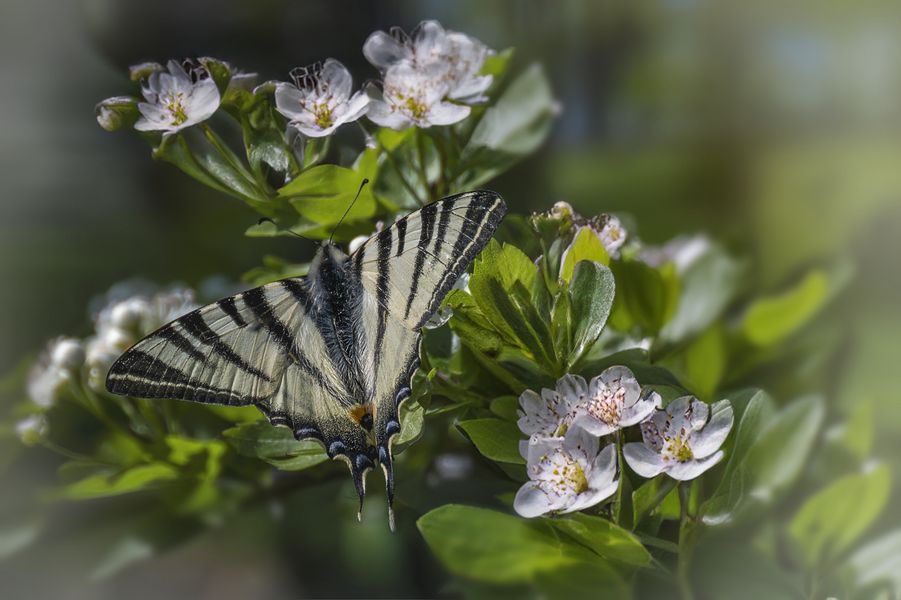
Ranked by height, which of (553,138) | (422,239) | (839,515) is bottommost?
(553,138)

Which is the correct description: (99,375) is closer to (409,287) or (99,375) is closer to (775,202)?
(409,287)

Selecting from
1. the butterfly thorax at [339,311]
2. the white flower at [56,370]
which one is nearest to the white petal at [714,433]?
the butterfly thorax at [339,311]

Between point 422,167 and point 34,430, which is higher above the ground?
point 422,167

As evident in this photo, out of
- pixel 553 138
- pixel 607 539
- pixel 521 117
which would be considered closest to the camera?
pixel 607 539

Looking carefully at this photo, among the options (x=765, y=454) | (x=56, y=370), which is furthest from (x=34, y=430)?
(x=765, y=454)

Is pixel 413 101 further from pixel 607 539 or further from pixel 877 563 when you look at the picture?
pixel 877 563

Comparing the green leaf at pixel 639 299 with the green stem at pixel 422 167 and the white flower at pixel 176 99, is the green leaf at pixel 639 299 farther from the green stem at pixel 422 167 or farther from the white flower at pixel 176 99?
the white flower at pixel 176 99

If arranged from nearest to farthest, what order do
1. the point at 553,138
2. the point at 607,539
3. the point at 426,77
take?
the point at 607,539, the point at 426,77, the point at 553,138

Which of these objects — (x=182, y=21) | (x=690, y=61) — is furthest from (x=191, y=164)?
(x=690, y=61)
